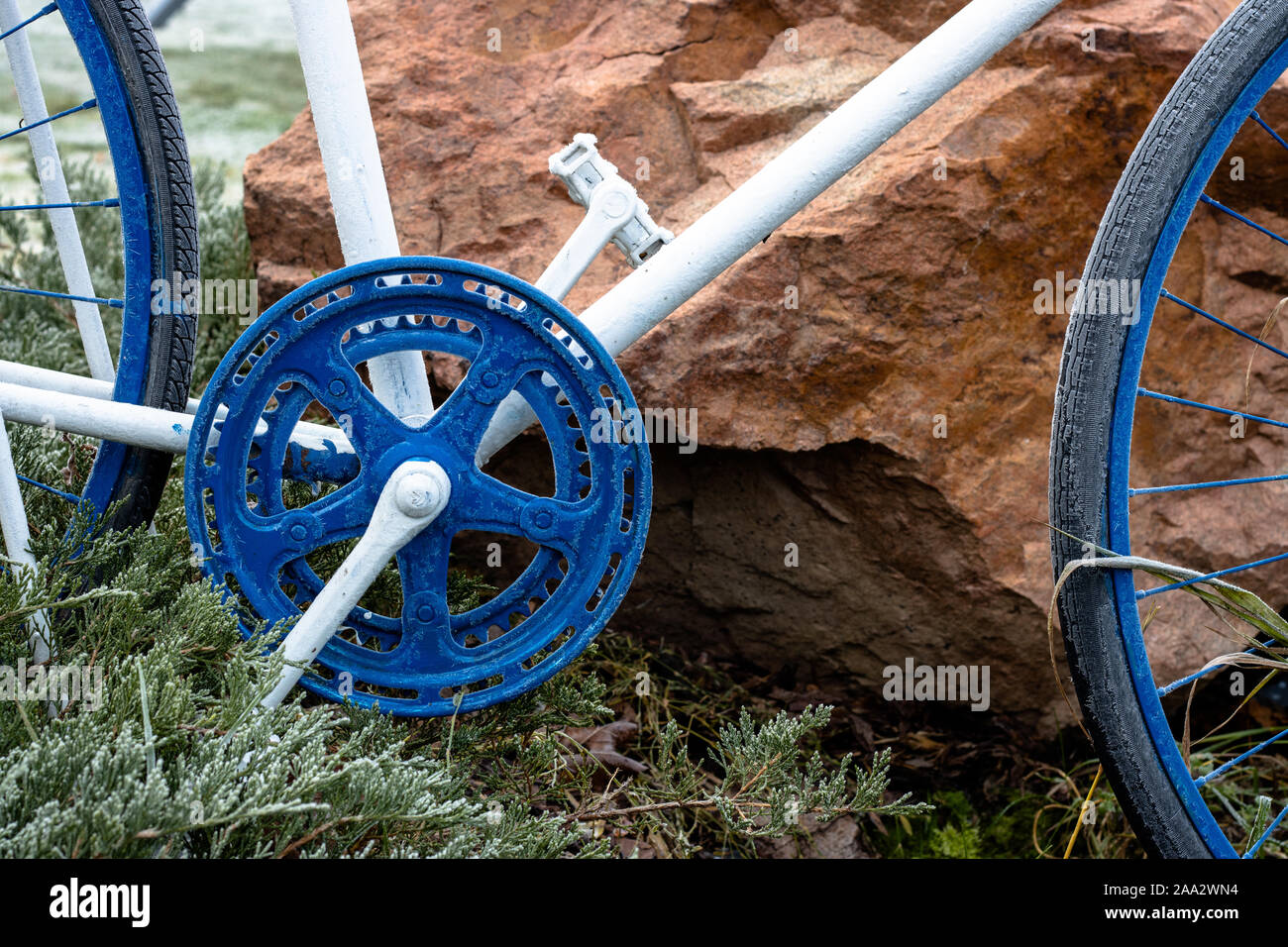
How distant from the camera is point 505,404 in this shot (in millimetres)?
1550

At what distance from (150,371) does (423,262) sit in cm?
56

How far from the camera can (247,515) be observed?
1492mm

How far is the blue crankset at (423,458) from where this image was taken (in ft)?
4.71

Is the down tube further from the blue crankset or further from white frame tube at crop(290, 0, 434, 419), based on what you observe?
white frame tube at crop(290, 0, 434, 419)

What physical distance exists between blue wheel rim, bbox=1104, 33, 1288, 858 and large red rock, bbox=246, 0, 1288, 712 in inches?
20.4

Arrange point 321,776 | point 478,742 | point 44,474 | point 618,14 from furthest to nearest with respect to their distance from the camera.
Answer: point 618,14
point 44,474
point 478,742
point 321,776

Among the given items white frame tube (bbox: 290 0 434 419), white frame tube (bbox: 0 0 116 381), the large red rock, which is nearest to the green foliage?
white frame tube (bbox: 0 0 116 381)

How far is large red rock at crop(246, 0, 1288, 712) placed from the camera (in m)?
1.93

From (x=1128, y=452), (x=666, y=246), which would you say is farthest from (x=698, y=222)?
(x=1128, y=452)

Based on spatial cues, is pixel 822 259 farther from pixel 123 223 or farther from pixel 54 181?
pixel 54 181

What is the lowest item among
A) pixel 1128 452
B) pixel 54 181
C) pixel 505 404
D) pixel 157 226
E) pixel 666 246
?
pixel 1128 452

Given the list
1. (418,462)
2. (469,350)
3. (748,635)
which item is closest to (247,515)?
(418,462)

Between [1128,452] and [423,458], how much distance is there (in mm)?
964

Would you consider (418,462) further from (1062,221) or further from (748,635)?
(1062,221)
